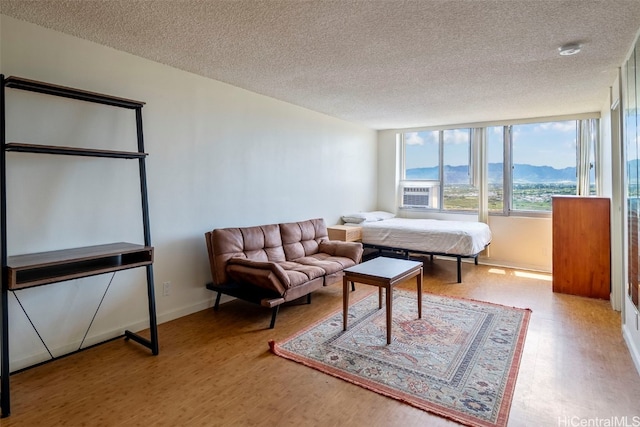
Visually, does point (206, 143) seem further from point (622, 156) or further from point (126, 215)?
point (622, 156)

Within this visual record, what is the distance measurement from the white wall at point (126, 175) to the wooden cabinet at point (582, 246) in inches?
131

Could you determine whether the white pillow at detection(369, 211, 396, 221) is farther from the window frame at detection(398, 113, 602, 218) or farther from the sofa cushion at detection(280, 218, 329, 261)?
the sofa cushion at detection(280, 218, 329, 261)

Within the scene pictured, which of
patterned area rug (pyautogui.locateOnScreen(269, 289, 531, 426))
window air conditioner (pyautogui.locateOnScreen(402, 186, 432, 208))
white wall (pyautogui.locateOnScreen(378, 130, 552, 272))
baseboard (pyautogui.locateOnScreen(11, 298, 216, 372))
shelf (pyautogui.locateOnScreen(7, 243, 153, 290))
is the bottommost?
patterned area rug (pyautogui.locateOnScreen(269, 289, 531, 426))

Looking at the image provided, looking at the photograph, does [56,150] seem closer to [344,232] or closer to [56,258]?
[56,258]

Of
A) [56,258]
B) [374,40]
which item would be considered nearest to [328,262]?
[374,40]

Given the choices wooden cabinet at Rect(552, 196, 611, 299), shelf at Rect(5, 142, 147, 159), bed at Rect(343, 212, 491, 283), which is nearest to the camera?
shelf at Rect(5, 142, 147, 159)

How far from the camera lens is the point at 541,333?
10.2 feet

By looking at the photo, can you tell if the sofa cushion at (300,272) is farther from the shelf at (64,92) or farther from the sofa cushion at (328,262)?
the shelf at (64,92)

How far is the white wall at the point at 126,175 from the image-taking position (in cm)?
251

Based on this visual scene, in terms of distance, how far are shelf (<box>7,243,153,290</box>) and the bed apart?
3.58m

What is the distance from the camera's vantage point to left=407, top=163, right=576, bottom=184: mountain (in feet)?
17.9

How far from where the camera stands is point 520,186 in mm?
5781

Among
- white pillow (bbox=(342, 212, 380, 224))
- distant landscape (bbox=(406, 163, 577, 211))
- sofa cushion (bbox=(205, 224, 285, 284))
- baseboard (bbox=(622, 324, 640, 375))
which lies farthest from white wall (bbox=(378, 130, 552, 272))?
sofa cushion (bbox=(205, 224, 285, 284))

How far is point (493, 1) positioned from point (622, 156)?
2082 millimetres
